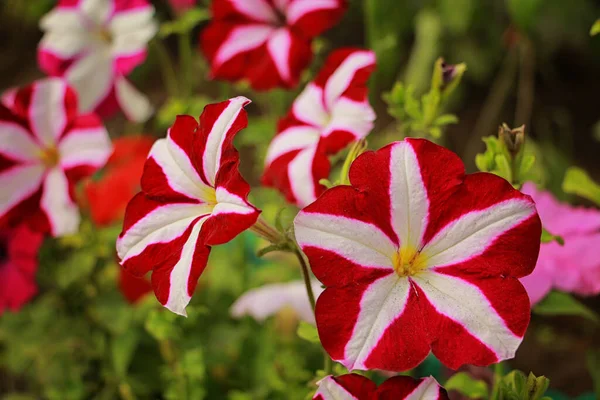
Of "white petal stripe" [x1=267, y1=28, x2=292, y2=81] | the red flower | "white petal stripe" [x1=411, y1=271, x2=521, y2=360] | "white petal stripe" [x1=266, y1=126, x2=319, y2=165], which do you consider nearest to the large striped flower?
"white petal stripe" [x1=411, y1=271, x2=521, y2=360]

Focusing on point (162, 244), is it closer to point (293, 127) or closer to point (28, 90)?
point (293, 127)

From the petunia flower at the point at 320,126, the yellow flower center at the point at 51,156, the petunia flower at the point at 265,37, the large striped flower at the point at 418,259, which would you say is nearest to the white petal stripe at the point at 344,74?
the petunia flower at the point at 320,126

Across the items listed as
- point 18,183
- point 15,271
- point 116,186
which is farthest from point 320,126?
point 116,186

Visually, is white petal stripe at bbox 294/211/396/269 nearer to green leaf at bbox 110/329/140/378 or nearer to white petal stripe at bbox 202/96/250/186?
white petal stripe at bbox 202/96/250/186

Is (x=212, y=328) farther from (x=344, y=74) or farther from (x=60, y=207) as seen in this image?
(x=344, y=74)

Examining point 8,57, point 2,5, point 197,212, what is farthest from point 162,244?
point 2,5
